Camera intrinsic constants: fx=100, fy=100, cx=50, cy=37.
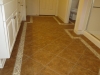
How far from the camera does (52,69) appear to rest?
1484 millimetres

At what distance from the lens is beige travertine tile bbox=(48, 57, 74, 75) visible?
1.46 m

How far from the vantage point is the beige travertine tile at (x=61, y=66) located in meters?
1.46

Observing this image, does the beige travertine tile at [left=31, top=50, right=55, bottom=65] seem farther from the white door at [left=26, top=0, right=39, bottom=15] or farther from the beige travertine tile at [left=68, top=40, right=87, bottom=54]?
the white door at [left=26, top=0, right=39, bottom=15]

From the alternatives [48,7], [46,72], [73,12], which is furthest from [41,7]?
[46,72]

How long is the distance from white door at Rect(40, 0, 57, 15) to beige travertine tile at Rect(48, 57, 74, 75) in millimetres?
3734

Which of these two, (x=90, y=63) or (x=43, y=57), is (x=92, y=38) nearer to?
(x=90, y=63)

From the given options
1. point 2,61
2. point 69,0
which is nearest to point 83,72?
point 2,61

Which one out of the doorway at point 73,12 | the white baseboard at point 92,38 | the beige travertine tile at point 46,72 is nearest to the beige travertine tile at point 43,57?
the beige travertine tile at point 46,72

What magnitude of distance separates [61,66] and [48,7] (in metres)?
3.94

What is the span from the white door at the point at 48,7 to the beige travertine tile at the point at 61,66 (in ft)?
12.2

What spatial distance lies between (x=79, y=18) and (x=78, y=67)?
158 centimetres

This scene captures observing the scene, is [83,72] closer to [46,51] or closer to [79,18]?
[46,51]

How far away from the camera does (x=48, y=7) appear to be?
4.97 meters

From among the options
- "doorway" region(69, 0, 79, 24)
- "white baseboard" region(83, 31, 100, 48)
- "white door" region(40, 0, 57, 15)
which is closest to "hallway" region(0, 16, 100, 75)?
"white baseboard" region(83, 31, 100, 48)
